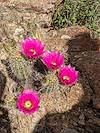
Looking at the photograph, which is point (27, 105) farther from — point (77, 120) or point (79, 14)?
point (79, 14)

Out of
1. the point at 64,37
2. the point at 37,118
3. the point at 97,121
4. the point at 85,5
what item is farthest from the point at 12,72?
the point at 85,5

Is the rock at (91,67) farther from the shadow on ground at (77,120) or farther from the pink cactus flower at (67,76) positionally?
the pink cactus flower at (67,76)

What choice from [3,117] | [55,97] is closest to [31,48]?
[55,97]

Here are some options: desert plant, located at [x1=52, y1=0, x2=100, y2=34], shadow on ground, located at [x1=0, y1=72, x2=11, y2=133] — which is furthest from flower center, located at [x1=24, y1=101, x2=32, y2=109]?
desert plant, located at [x1=52, y1=0, x2=100, y2=34]

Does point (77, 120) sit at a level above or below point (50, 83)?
below

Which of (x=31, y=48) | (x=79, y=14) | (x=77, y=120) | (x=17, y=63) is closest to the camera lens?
(x=31, y=48)
